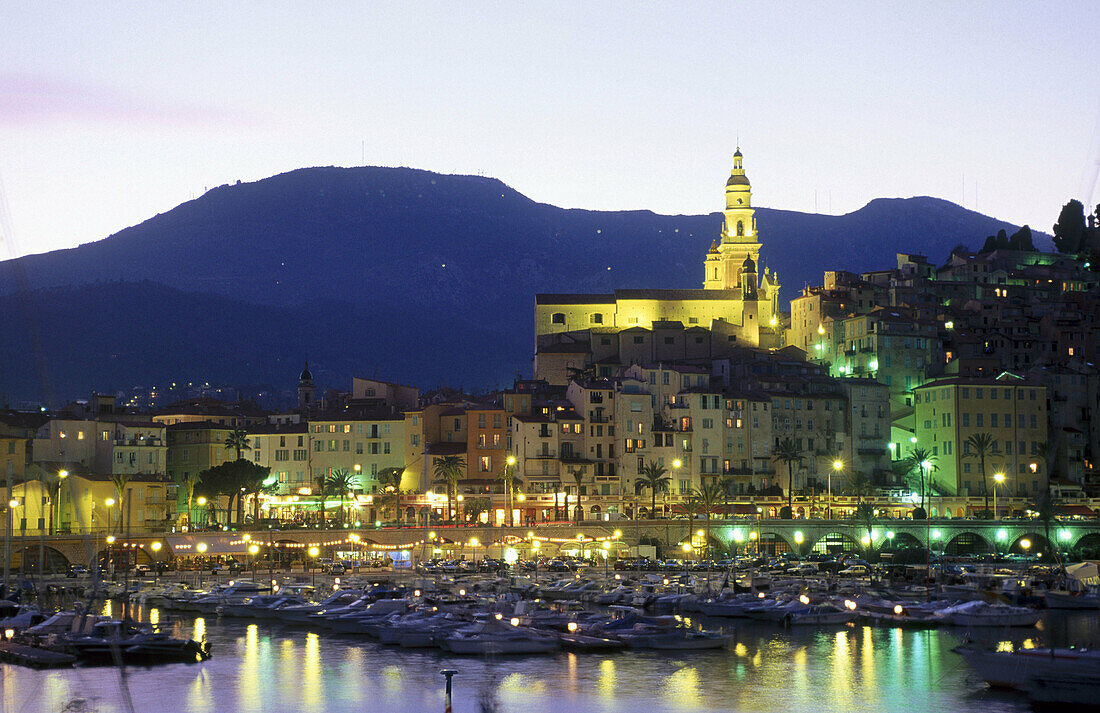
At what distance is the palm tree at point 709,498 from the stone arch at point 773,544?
13.9 feet

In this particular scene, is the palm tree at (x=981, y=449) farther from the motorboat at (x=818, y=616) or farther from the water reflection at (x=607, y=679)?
the water reflection at (x=607, y=679)

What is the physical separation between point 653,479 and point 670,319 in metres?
40.9

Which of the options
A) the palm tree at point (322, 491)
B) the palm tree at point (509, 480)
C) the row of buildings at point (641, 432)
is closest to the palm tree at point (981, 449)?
the row of buildings at point (641, 432)

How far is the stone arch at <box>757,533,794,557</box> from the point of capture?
107 metres

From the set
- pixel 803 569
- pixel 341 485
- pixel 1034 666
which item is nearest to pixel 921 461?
pixel 803 569

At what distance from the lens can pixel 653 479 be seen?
109750 millimetres

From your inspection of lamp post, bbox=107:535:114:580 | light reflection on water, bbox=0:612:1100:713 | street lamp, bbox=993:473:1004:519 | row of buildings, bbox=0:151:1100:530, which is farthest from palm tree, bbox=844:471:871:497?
lamp post, bbox=107:535:114:580

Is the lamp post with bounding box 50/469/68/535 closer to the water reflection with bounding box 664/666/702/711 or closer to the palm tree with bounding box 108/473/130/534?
the palm tree with bounding box 108/473/130/534

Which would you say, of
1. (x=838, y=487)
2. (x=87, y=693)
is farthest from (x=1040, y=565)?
(x=87, y=693)

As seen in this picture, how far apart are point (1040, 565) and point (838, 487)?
25.5m

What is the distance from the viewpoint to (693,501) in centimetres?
11206

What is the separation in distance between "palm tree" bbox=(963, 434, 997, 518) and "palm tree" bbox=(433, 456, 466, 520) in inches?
1654

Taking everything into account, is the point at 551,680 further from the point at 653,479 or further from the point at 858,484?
the point at 858,484

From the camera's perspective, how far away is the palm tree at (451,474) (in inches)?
4384
